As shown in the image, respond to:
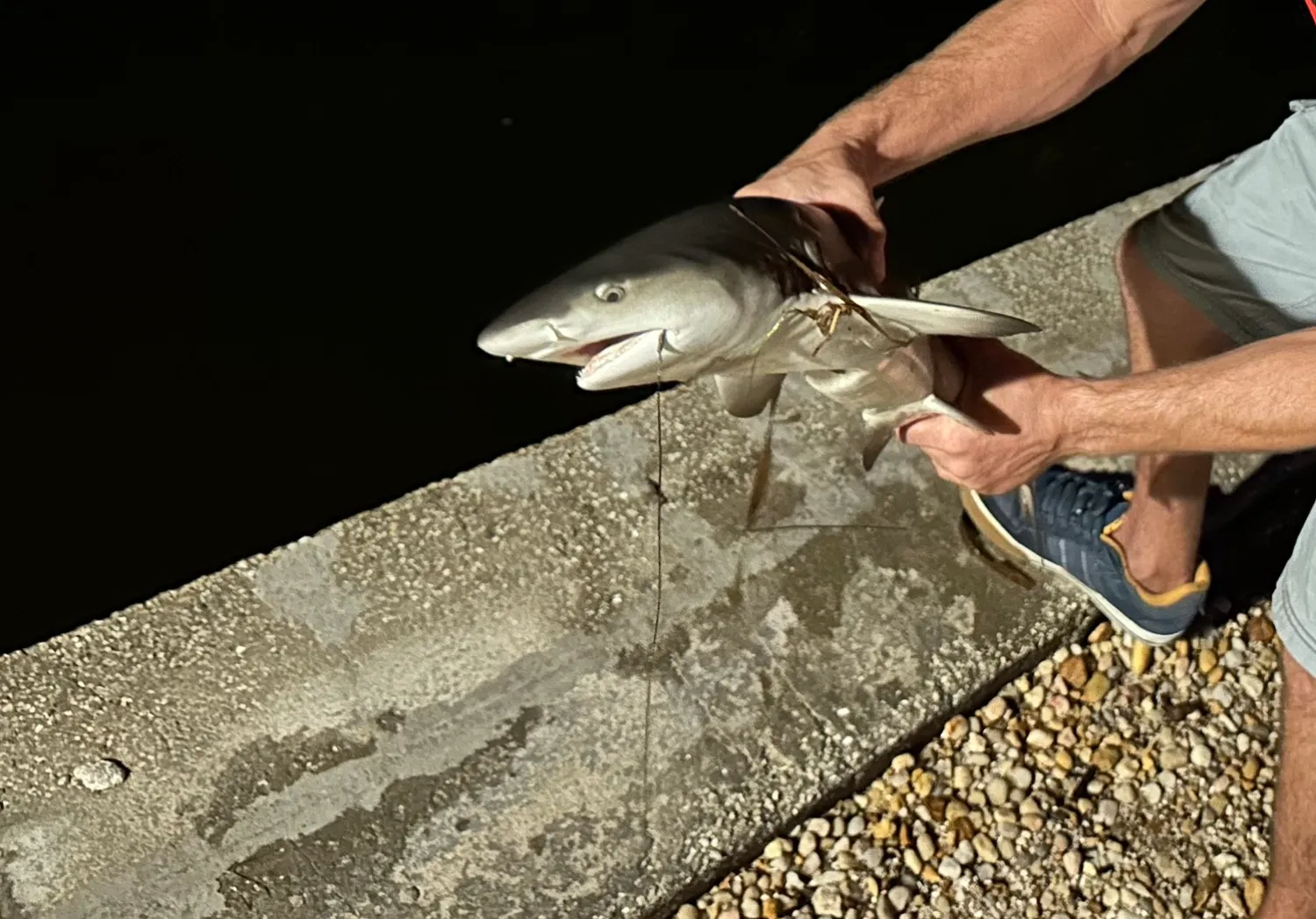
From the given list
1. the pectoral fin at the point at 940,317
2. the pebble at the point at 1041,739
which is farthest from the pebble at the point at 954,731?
the pectoral fin at the point at 940,317

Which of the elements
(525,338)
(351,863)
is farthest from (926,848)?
(525,338)

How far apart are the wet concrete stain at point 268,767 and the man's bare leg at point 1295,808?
184 cm

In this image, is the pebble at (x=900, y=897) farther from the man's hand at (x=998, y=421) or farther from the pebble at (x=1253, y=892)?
the man's hand at (x=998, y=421)

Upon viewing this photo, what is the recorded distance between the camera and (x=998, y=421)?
8.50ft

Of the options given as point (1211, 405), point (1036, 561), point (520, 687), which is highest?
point (1211, 405)

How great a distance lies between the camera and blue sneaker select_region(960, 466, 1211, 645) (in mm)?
3141

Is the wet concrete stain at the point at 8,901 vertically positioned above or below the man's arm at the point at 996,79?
below

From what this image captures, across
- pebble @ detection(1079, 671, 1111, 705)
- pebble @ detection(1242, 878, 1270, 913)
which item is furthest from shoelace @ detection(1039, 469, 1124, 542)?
pebble @ detection(1242, 878, 1270, 913)

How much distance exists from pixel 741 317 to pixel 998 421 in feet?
2.51

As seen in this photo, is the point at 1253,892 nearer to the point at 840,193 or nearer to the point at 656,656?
the point at 656,656

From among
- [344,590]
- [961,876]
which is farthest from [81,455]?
[961,876]

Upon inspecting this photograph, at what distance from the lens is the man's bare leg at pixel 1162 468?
304 centimetres

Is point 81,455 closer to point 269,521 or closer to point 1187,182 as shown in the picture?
point 269,521

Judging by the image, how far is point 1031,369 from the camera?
2605 millimetres
